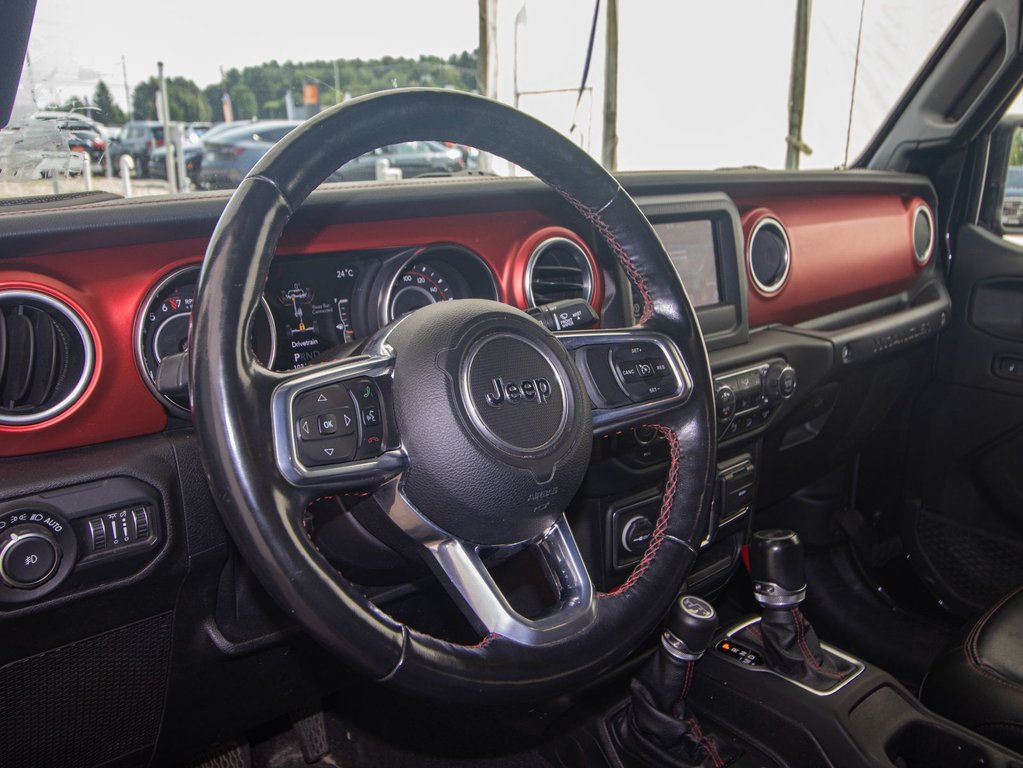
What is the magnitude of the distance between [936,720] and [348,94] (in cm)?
134

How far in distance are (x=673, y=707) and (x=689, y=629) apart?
196mm

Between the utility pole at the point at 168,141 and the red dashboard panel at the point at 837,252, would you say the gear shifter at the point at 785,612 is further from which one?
the utility pole at the point at 168,141

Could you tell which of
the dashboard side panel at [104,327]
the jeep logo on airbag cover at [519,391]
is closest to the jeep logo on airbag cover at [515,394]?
the jeep logo on airbag cover at [519,391]

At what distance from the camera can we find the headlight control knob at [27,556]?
3.18ft

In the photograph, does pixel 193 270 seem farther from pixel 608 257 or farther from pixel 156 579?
pixel 608 257

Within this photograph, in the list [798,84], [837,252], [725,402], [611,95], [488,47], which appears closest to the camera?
[725,402]

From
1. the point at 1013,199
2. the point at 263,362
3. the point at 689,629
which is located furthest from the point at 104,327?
the point at 1013,199

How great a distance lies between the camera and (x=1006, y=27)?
2.17 m

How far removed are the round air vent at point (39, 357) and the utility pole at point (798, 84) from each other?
568 cm

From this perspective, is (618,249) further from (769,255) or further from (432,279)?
(769,255)

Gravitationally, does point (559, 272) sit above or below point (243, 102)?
below

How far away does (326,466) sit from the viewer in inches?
33.4

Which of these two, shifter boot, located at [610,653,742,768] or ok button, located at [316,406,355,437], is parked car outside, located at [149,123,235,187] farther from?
shifter boot, located at [610,653,742,768]

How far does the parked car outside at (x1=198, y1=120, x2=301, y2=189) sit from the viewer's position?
133cm
